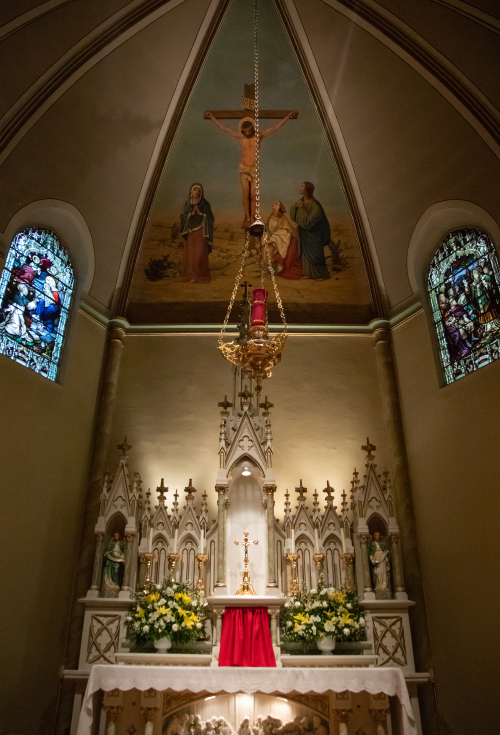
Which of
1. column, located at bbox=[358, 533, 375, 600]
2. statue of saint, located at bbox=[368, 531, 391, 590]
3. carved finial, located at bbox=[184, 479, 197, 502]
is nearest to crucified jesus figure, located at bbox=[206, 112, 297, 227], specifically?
carved finial, located at bbox=[184, 479, 197, 502]

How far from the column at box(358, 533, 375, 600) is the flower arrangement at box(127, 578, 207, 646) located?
2.23 metres

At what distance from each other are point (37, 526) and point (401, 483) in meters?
5.31

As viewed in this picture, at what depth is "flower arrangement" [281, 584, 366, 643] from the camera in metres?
7.73

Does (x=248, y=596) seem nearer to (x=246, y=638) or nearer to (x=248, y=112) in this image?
(x=246, y=638)

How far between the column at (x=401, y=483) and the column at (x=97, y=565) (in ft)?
14.1

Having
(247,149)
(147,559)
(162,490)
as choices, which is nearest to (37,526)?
(147,559)

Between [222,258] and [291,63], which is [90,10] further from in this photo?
[222,258]

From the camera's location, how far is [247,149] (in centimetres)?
1092

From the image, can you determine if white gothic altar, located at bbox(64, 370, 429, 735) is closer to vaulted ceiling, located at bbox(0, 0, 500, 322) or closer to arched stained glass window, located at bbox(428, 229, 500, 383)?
arched stained glass window, located at bbox(428, 229, 500, 383)

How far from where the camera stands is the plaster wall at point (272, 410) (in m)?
9.65

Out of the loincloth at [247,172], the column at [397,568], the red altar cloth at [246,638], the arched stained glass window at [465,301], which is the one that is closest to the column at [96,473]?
the red altar cloth at [246,638]

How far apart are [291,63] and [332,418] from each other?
239 inches

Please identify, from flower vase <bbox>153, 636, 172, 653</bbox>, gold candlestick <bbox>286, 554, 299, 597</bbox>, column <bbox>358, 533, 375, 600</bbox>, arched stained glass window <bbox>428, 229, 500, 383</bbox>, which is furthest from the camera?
arched stained glass window <bbox>428, 229, 500, 383</bbox>

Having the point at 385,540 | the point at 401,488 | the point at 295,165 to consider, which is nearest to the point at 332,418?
the point at 401,488
